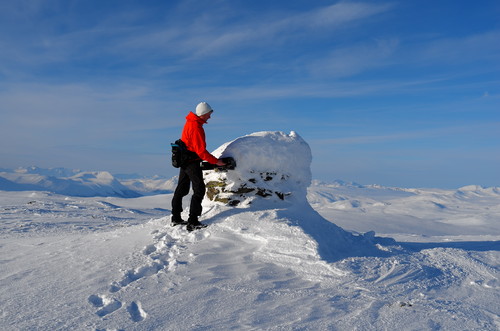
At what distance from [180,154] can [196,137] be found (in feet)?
1.51

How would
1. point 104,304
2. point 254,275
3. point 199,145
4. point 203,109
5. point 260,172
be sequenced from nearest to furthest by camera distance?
point 104,304 < point 254,275 < point 199,145 < point 203,109 < point 260,172

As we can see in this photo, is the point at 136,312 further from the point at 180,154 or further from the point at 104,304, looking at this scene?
the point at 180,154

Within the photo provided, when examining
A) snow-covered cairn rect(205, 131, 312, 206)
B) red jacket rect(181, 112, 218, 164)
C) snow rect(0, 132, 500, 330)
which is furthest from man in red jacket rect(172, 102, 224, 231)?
snow-covered cairn rect(205, 131, 312, 206)

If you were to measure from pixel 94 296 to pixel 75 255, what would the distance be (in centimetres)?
186

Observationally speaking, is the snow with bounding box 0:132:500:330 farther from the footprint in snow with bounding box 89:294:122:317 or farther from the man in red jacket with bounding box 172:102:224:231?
the man in red jacket with bounding box 172:102:224:231

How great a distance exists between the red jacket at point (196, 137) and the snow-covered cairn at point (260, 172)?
3.32ft

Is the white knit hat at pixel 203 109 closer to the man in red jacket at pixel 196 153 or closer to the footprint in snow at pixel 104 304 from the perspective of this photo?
the man in red jacket at pixel 196 153

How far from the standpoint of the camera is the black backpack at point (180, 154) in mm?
6957

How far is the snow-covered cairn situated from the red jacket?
39.9 inches

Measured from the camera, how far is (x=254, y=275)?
17.7 feet

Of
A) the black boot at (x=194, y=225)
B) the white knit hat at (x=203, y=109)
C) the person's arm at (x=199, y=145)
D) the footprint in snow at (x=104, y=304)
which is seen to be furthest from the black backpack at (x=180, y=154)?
the footprint in snow at (x=104, y=304)

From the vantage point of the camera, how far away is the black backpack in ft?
22.8

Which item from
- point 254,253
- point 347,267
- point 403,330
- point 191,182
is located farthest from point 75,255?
point 403,330

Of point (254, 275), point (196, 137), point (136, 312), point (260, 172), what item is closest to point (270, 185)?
point (260, 172)
